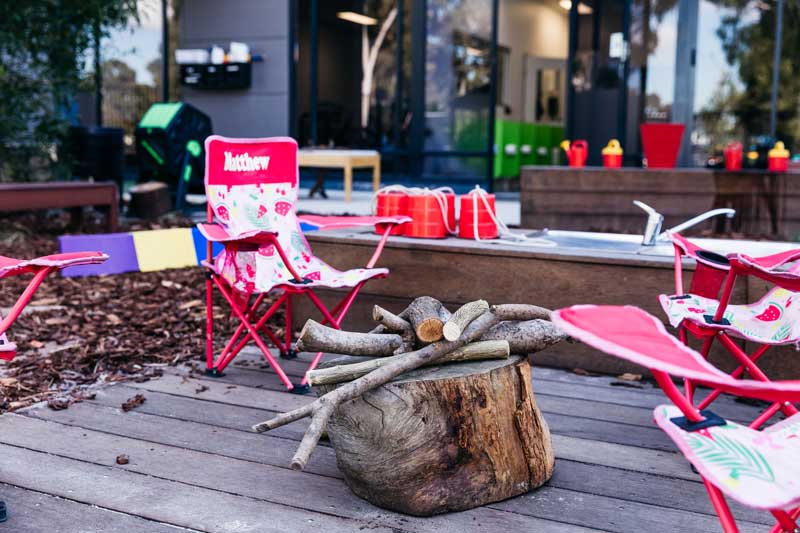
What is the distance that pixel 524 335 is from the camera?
2.38 meters

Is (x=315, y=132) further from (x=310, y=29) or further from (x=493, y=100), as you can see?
(x=493, y=100)

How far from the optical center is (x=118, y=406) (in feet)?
9.91

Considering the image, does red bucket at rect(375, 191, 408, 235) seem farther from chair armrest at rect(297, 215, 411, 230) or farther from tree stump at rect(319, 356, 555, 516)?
tree stump at rect(319, 356, 555, 516)

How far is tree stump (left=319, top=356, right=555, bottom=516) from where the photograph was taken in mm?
2152

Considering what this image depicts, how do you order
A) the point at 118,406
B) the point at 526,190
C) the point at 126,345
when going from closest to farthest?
the point at 118,406, the point at 126,345, the point at 526,190

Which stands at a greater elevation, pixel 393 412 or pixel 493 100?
pixel 493 100

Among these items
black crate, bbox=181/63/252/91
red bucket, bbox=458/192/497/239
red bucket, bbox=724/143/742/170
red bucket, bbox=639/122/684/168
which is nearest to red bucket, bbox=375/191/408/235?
red bucket, bbox=458/192/497/239

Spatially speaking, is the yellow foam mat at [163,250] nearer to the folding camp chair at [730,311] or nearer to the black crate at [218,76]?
the folding camp chair at [730,311]

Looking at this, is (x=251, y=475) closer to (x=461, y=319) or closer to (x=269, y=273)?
(x=461, y=319)

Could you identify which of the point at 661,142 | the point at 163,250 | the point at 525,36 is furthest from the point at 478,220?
the point at 525,36

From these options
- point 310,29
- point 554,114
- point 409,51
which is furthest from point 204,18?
point 554,114

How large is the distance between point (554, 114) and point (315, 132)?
352cm

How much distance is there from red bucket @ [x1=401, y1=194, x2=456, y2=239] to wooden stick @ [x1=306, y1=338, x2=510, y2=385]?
157 cm

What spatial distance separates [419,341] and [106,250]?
3.75 m
